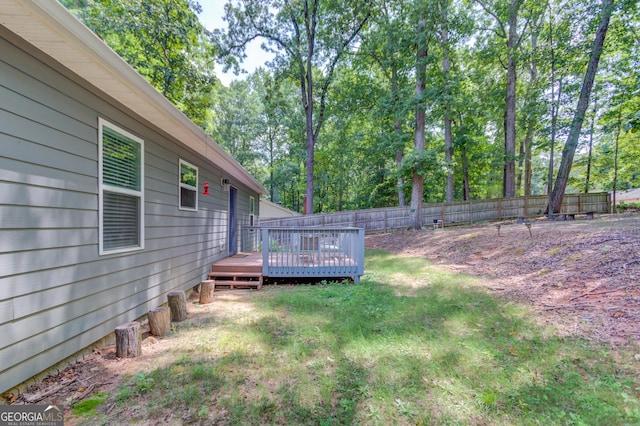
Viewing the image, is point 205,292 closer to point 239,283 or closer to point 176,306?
point 176,306

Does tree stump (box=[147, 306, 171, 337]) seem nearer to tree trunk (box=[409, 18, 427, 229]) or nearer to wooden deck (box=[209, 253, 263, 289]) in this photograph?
wooden deck (box=[209, 253, 263, 289])

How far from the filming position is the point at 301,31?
495 inches

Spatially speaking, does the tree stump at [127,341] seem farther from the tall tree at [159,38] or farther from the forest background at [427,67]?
the tall tree at [159,38]

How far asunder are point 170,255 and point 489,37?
1803cm

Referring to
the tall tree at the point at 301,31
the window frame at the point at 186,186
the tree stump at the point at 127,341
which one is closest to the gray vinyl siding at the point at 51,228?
the tree stump at the point at 127,341

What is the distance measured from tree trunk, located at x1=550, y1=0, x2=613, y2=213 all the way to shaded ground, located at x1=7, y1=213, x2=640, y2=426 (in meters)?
5.00

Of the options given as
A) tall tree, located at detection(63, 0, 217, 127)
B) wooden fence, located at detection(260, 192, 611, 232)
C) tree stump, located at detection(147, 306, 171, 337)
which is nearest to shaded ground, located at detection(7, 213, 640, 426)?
tree stump, located at detection(147, 306, 171, 337)

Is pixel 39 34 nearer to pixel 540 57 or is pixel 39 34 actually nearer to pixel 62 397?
pixel 62 397

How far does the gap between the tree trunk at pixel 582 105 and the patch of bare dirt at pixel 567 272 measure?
478cm

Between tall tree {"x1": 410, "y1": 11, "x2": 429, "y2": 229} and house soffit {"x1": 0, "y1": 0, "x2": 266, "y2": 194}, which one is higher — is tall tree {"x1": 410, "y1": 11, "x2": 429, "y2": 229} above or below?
above

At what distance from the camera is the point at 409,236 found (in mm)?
11047

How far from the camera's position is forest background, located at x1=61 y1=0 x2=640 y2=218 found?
27.4 ft

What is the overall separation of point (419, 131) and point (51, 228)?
11720 millimetres

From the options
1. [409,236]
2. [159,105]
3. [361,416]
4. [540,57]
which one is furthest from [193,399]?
[540,57]
